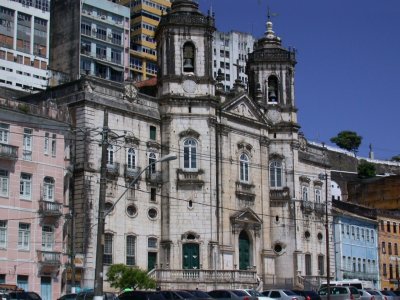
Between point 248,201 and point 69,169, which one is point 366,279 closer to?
point 248,201

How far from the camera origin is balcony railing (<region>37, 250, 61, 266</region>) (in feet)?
162

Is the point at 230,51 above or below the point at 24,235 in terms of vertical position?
above

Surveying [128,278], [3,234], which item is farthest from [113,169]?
[3,234]

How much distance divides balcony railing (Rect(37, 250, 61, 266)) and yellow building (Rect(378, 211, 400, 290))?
154ft

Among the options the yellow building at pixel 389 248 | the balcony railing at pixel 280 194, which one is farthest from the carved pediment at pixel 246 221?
the yellow building at pixel 389 248

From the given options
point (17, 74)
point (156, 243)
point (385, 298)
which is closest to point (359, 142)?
point (17, 74)

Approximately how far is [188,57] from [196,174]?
9.84 metres

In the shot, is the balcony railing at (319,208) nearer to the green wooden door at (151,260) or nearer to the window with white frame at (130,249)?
the green wooden door at (151,260)

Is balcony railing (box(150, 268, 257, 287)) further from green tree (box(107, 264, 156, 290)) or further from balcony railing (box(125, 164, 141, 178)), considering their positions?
balcony railing (box(125, 164, 141, 178))

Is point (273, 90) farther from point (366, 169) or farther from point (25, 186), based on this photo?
point (366, 169)

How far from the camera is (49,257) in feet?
164

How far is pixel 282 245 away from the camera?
71.2 meters

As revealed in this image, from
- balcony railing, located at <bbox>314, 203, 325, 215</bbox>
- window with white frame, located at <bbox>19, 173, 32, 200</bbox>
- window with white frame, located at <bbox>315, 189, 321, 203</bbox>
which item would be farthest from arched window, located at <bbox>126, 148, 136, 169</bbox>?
window with white frame, located at <bbox>315, 189, 321, 203</bbox>

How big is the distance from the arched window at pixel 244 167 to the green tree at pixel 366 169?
2043 inches
